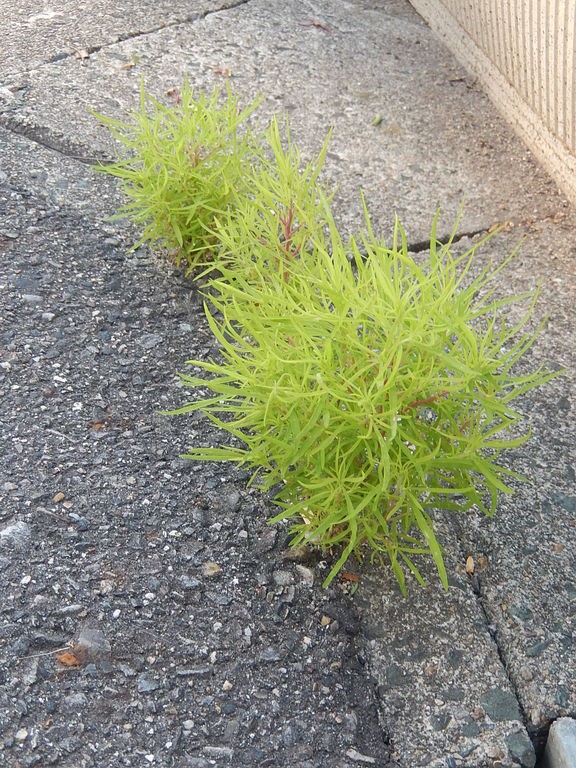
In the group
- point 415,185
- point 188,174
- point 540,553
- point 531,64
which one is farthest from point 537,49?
point 540,553

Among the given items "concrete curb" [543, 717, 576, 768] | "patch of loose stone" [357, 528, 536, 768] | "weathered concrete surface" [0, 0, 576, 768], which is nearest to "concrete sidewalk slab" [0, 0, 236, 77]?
"weathered concrete surface" [0, 0, 576, 768]

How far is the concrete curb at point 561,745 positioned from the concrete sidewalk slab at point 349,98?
128 cm

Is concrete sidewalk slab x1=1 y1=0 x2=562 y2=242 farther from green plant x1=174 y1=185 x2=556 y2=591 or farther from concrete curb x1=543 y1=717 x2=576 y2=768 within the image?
concrete curb x1=543 y1=717 x2=576 y2=768

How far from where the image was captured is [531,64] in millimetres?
2500

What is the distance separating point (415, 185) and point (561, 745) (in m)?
1.55

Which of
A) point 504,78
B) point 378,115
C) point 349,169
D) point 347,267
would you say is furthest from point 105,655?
point 504,78

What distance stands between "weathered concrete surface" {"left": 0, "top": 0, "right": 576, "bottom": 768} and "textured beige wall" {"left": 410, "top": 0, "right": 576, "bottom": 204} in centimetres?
5

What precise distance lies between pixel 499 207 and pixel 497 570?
116cm

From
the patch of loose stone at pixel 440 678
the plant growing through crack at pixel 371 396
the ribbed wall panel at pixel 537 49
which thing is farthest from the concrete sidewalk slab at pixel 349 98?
the patch of loose stone at pixel 440 678

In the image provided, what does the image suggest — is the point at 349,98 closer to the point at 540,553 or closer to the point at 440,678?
the point at 540,553

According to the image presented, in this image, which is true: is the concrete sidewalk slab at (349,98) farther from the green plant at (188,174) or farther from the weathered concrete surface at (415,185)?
the green plant at (188,174)

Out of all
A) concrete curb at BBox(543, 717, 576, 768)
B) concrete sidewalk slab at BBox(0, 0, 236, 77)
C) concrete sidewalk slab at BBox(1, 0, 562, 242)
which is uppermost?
concrete sidewalk slab at BBox(0, 0, 236, 77)

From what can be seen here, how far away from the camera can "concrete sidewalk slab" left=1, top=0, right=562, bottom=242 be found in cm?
241

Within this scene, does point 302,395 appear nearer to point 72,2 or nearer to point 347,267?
point 347,267
